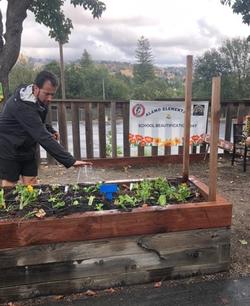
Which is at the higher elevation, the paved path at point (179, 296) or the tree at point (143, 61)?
the tree at point (143, 61)

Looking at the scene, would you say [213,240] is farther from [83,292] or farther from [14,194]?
[14,194]

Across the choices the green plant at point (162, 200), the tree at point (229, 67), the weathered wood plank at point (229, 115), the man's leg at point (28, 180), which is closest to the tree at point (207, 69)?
the tree at point (229, 67)

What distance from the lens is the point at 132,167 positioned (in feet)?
25.4

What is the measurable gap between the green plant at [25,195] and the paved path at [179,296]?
2.80ft

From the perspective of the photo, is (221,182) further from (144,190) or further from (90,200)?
(90,200)

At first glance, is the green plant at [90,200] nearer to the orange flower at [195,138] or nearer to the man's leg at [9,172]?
the man's leg at [9,172]

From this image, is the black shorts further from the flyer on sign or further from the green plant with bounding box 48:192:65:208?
the flyer on sign

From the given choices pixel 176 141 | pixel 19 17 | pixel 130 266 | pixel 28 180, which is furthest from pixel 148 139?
pixel 130 266

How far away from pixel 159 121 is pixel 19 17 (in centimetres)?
342

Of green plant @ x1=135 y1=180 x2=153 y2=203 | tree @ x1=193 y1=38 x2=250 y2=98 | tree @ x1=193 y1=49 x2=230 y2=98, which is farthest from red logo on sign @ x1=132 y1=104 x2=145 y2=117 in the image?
tree @ x1=193 y1=38 x2=250 y2=98

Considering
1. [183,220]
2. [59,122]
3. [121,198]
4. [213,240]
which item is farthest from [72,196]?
[59,122]

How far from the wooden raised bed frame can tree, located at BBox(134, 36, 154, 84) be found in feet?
275

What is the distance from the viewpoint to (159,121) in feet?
25.9

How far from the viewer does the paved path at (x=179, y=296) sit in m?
2.98
